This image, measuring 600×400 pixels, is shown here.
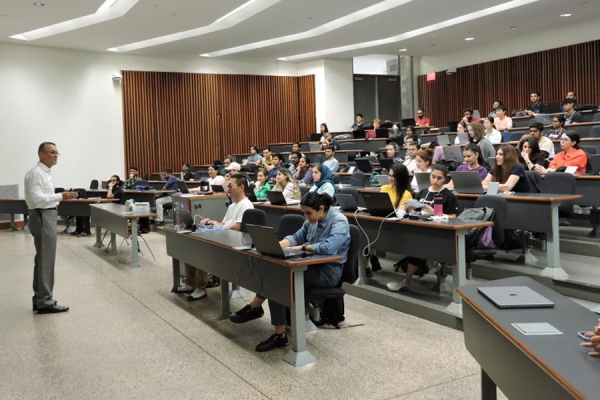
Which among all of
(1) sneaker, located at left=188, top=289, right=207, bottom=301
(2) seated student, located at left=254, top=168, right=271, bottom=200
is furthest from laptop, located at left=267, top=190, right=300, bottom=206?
(1) sneaker, located at left=188, top=289, right=207, bottom=301

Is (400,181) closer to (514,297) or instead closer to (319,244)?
(319,244)

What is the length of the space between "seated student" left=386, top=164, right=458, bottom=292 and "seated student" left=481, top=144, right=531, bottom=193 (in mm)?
946

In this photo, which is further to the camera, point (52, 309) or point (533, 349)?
point (52, 309)

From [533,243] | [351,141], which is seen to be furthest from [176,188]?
[533,243]

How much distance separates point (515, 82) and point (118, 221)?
462 inches

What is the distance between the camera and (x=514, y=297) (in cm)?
219

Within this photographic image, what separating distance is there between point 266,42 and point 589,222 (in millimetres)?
9379

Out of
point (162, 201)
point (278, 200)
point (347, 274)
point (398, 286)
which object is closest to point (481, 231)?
point (398, 286)

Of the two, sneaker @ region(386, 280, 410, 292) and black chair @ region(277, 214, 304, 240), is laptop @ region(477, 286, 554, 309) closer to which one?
black chair @ region(277, 214, 304, 240)

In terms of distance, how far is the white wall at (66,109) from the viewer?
1255cm

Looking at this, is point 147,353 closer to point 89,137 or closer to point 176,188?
point 176,188

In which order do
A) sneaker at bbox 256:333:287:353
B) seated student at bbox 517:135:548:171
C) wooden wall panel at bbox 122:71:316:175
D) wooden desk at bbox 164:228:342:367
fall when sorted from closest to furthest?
1. wooden desk at bbox 164:228:342:367
2. sneaker at bbox 256:333:287:353
3. seated student at bbox 517:135:548:171
4. wooden wall panel at bbox 122:71:316:175

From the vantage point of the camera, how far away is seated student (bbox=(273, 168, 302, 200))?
777cm

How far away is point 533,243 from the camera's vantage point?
6.29 meters
